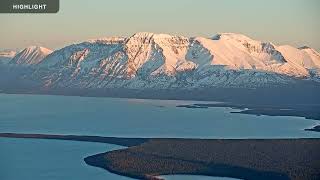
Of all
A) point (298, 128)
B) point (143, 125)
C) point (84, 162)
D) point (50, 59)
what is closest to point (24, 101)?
point (143, 125)

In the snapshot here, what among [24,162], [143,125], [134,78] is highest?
[24,162]

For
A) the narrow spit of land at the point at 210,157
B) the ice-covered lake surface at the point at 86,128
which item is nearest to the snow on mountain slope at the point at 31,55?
the ice-covered lake surface at the point at 86,128

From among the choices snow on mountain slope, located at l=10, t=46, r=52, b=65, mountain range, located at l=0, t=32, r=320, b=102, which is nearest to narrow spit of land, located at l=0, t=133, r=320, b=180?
mountain range, located at l=0, t=32, r=320, b=102

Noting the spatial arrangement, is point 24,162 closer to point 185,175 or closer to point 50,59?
point 185,175

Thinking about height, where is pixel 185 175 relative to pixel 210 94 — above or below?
above

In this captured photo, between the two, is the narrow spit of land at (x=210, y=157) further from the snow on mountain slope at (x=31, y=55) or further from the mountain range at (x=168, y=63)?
the snow on mountain slope at (x=31, y=55)

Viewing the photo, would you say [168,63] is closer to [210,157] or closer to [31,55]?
[31,55]

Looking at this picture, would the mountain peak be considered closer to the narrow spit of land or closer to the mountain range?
the mountain range
